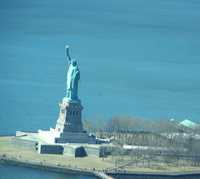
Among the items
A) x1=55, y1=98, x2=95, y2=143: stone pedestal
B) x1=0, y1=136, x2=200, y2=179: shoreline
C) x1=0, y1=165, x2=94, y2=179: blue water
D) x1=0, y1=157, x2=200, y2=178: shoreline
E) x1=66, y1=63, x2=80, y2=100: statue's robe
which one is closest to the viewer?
x1=0, y1=165, x2=94, y2=179: blue water

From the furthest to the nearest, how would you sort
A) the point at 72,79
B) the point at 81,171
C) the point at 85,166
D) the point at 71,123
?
the point at 71,123
the point at 72,79
the point at 85,166
the point at 81,171

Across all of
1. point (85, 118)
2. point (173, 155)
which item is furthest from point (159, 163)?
point (85, 118)

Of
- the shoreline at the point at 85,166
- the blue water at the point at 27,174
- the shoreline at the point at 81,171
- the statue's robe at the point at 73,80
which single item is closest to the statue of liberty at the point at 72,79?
the statue's robe at the point at 73,80

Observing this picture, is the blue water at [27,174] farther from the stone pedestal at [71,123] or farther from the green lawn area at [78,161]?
the stone pedestal at [71,123]

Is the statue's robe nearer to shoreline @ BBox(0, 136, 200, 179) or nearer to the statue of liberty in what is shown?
the statue of liberty

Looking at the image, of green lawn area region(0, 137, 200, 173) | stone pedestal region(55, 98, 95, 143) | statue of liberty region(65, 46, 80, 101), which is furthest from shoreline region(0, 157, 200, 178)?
statue of liberty region(65, 46, 80, 101)

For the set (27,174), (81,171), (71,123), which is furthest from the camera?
(71,123)

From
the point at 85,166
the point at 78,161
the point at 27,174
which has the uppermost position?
the point at 78,161

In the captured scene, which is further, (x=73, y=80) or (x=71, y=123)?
(x=71, y=123)

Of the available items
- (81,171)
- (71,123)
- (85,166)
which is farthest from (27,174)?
(71,123)

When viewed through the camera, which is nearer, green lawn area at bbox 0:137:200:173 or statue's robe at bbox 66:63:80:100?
green lawn area at bbox 0:137:200:173

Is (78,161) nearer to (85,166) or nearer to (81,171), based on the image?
(85,166)

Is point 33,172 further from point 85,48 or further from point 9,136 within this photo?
point 85,48
